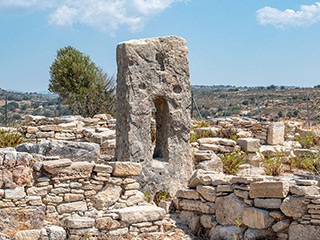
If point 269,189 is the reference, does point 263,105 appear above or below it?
above

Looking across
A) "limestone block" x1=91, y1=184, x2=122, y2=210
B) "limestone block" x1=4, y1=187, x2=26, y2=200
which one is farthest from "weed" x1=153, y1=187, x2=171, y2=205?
"limestone block" x1=4, y1=187, x2=26, y2=200

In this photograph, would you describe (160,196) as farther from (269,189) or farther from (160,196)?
(269,189)

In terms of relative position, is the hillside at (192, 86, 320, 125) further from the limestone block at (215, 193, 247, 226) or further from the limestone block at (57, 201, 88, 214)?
the limestone block at (57, 201, 88, 214)

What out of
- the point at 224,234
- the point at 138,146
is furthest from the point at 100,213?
the point at 138,146

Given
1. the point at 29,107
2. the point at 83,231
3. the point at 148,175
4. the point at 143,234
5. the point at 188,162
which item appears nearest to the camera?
the point at 83,231

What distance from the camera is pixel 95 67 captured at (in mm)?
18250

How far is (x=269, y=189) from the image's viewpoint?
5695 mm

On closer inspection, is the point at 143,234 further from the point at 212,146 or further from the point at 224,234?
the point at 212,146

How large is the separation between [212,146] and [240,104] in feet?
71.0

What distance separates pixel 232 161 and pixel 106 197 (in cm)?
502

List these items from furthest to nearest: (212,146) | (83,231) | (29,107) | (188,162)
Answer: (29,107) → (212,146) → (188,162) → (83,231)

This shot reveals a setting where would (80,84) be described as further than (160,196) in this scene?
Yes

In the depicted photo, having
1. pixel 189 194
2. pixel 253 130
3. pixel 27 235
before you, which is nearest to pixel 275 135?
pixel 253 130

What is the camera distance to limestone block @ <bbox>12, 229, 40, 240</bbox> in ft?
15.6
